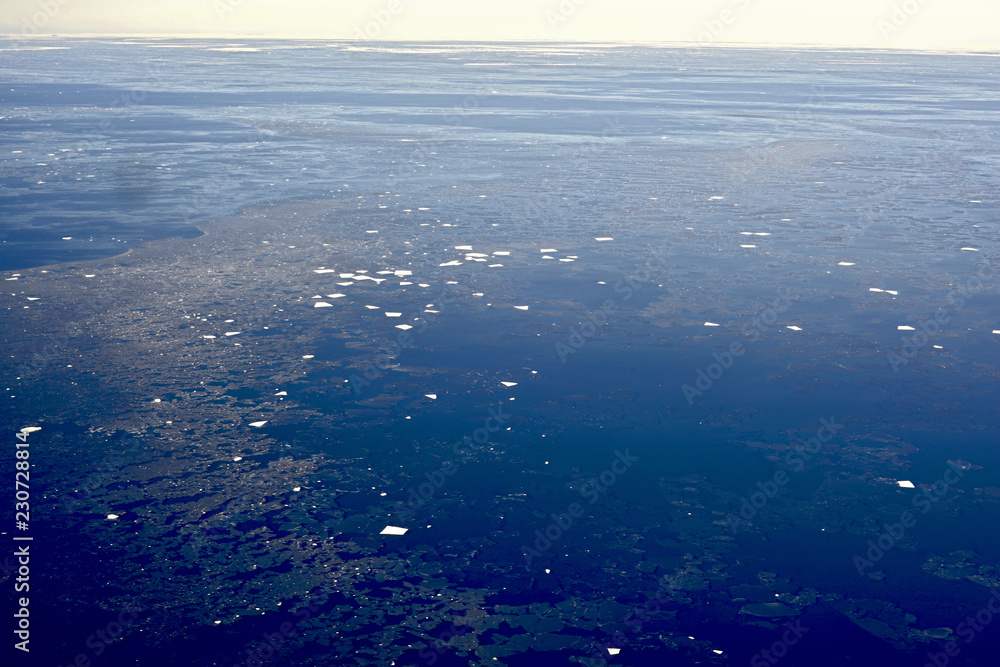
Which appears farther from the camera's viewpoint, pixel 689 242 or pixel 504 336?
pixel 689 242

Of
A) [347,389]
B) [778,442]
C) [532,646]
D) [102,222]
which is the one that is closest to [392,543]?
[532,646]

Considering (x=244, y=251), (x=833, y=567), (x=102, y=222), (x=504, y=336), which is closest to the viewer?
(x=833, y=567)

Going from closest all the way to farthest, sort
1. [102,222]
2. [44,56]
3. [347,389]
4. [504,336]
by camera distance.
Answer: [347,389], [504,336], [102,222], [44,56]

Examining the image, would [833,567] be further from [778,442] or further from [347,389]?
[347,389]

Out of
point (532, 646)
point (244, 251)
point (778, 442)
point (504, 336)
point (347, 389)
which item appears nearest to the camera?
point (532, 646)

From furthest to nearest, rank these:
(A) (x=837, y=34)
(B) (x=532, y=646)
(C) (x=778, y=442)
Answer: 1. (A) (x=837, y=34)
2. (C) (x=778, y=442)
3. (B) (x=532, y=646)

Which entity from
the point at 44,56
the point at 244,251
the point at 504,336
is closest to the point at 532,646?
the point at 504,336

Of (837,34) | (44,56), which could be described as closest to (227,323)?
(44,56)

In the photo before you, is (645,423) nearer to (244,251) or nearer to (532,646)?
(532,646)

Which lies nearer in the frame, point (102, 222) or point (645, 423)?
point (645, 423)
